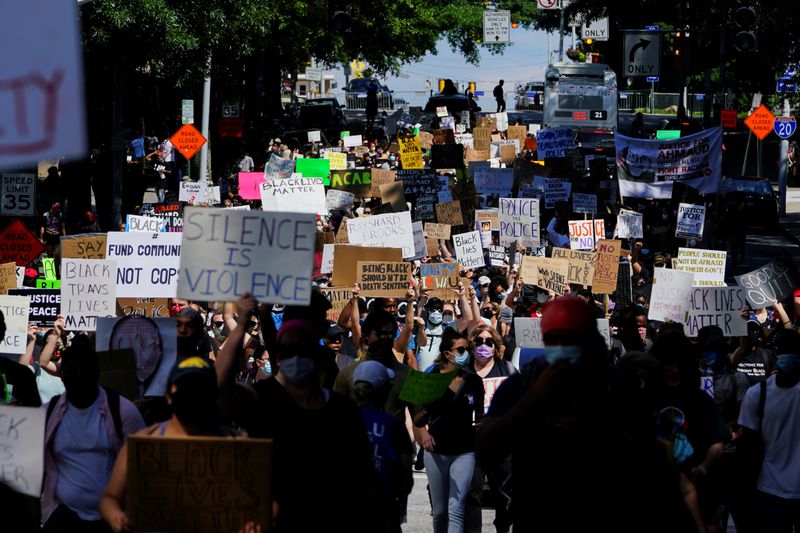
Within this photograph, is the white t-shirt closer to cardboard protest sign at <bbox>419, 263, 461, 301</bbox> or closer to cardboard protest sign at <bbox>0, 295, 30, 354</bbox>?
cardboard protest sign at <bbox>0, 295, 30, 354</bbox>

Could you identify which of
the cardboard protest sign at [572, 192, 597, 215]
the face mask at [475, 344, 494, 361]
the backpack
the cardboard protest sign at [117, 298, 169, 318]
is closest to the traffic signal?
the cardboard protest sign at [572, 192, 597, 215]

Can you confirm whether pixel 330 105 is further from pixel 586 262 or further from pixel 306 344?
pixel 306 344

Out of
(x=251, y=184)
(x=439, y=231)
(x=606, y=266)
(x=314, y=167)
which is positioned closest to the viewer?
(x=606, y=266)

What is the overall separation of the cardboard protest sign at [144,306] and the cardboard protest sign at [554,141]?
15.3m

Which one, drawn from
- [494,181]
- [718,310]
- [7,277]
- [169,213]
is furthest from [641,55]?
[7,277]

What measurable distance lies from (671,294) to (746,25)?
924 cm

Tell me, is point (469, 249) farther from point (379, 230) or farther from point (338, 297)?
point (338, 297)

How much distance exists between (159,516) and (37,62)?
5.71 feet

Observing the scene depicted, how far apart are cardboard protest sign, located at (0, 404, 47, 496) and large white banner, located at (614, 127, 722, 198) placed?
49.5ft

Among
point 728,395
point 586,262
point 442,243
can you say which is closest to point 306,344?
point 728,395

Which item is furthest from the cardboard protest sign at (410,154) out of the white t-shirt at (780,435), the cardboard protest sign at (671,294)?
the white t-shirt at (780,435)

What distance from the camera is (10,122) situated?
158 inches

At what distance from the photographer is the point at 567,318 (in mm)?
4363

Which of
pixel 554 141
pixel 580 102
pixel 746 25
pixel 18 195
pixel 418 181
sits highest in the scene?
pixel 746 25
